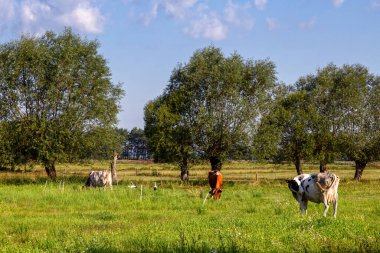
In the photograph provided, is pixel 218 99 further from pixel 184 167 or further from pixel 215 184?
pixel 215 184

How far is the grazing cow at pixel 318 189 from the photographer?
20.8 m

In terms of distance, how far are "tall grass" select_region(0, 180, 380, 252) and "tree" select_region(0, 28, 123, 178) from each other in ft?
55.5

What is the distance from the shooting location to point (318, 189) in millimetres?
21125

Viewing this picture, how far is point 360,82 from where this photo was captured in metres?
54.1

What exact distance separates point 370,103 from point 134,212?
41.7m

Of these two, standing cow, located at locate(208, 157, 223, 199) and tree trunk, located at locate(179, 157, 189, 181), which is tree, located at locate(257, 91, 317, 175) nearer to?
tree trunk, located at locate(179, 157, 189, 181)

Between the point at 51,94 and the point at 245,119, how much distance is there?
1886cm

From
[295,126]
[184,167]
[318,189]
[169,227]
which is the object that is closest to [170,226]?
[169,227]

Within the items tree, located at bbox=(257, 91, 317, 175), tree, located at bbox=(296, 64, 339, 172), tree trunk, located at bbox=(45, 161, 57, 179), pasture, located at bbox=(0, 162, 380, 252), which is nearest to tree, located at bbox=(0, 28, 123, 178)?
tree trunk, located at bbox=(45, 161, 57, 179)

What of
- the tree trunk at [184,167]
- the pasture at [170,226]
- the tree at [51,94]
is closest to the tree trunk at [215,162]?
the tree trunk at [184,167]

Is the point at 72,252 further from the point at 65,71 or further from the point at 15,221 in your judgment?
the point at 65,71

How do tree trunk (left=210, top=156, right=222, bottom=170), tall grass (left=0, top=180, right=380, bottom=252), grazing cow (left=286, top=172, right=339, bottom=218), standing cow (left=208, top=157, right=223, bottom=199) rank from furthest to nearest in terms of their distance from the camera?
tree trunk (left=210, top=156, right=222, bottom=170) → standing cow (left=208, top=157, right=223, bottom=199) → grazing cow (left=286, top=172, right=339, bottom=218) → tall grass (left=0, top=180, right=380, bottom=252)

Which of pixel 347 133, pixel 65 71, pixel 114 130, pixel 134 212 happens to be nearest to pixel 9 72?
pixel 65 71

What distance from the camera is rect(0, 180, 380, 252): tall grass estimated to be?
10336 mm
